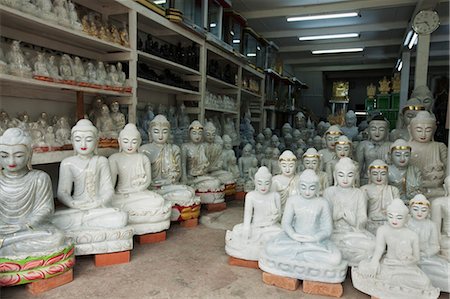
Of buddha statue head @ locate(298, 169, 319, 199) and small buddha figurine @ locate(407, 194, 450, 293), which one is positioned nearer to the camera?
small buddha figurine @ locate(407, 194, 450, 293)

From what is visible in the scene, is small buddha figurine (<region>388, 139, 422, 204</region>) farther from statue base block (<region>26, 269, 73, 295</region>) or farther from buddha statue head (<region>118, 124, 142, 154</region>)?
statue base block (<region>26, 269, 73, 295</region>)

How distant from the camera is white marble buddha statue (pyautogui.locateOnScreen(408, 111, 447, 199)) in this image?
4.44m

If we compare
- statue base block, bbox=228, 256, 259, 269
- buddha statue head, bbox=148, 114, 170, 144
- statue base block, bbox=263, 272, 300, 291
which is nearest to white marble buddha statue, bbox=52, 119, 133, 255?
statue base block, bbox=228, 256, 259, 269

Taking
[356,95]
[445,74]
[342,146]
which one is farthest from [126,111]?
[356,95]

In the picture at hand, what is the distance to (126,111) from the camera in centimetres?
518

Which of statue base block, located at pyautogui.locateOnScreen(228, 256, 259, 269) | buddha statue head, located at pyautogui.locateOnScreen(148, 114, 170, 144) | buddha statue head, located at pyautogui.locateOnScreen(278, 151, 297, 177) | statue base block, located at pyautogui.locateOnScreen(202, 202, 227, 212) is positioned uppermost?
buddha statue head, located at pyautogui.locateOnScreen(148, 114, 170, 144)

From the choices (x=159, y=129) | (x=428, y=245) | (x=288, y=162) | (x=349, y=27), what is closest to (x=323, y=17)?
(x=349, y=27)

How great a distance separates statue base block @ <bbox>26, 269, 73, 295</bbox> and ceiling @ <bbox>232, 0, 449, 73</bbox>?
274 inches

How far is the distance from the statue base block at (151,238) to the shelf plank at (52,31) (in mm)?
2385

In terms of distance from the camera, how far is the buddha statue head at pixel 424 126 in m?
4.44

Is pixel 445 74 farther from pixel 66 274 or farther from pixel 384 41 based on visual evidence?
pixel 66 274

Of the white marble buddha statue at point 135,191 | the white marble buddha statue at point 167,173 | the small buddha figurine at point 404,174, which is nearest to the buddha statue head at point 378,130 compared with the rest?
the small buddha figurine at point 404,174

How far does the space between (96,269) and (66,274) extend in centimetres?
33

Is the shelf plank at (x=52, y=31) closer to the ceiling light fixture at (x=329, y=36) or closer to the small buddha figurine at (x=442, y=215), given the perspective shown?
the small buddha figurine at (x=442, y=215)
